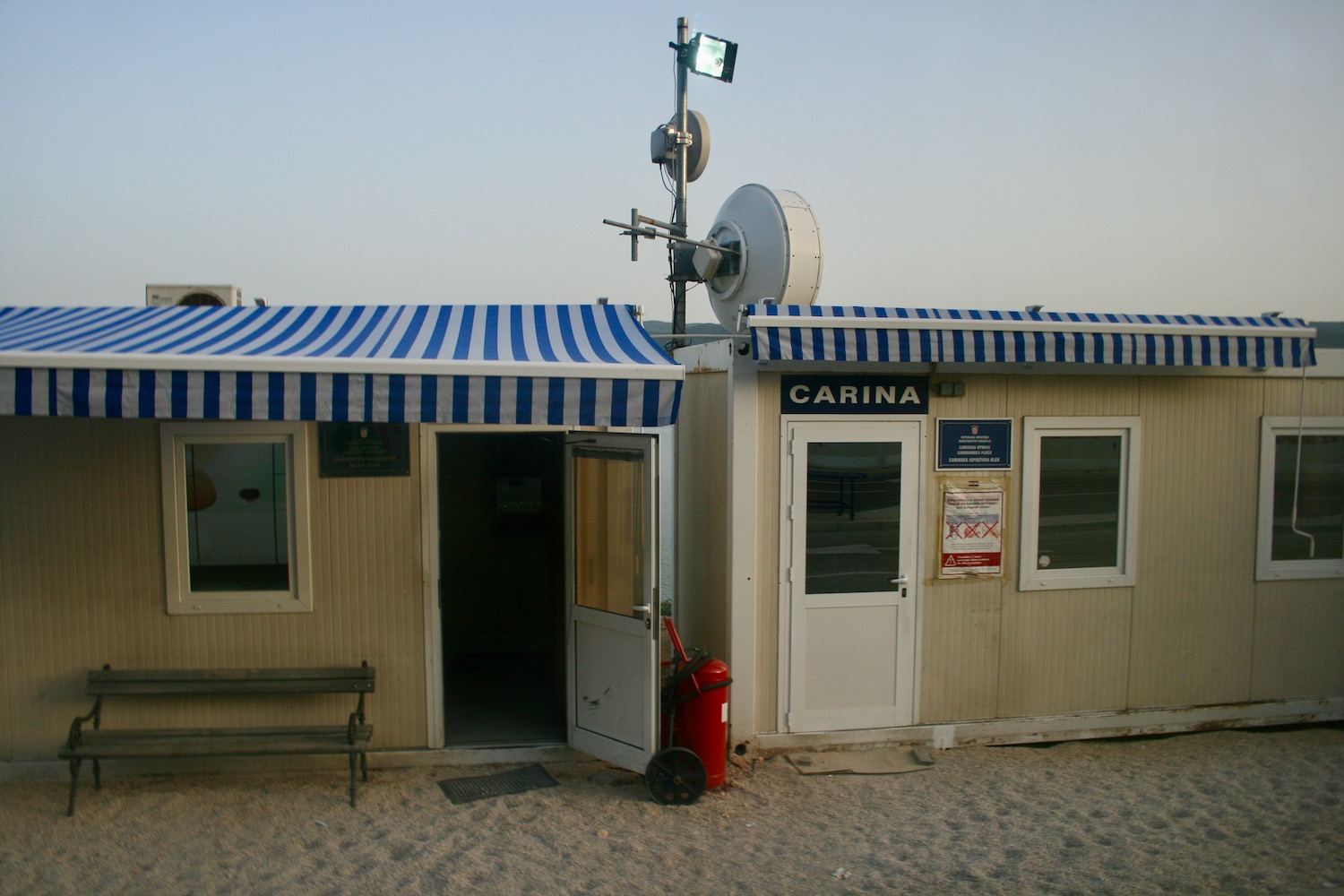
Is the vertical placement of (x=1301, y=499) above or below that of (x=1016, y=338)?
below

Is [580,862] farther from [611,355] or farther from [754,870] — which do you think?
[611,355]

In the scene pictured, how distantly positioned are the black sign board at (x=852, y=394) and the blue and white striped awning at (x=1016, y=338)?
35 cm

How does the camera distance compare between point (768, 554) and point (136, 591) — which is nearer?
point (136, 591)

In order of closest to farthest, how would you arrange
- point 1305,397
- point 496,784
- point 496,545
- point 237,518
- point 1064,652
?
point 496,784, point 237,518, point 1064,652, point 1305,397, point 496,545

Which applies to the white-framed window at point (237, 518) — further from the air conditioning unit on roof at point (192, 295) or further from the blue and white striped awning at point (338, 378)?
the air conditioning unit on roof at point (192, 295)

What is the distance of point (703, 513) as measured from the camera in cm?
662

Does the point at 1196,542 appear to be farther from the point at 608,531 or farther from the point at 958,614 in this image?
the point at 608,531

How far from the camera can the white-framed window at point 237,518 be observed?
17.7ft

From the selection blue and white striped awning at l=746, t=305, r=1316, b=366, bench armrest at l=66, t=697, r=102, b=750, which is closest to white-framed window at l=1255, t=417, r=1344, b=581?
blue and white striped awning at l=746, t=305, r=1316, b=366

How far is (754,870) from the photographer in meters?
4.44

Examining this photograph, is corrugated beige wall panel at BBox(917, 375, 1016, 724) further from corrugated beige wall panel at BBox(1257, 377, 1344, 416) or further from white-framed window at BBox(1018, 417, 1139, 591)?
corrugated beige wall panel at BBox(1257, 377, 1344, 416)

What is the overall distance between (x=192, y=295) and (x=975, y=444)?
19.2 feet

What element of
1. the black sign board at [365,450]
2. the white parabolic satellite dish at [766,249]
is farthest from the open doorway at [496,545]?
the black sign board at [365,450]

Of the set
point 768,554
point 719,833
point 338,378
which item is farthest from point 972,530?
point 338,378
